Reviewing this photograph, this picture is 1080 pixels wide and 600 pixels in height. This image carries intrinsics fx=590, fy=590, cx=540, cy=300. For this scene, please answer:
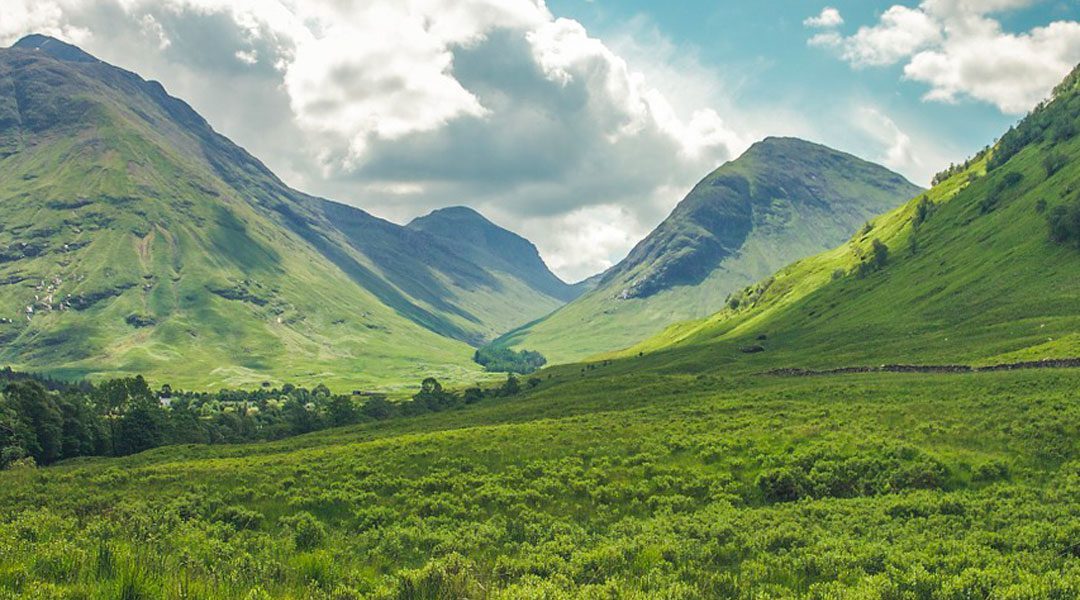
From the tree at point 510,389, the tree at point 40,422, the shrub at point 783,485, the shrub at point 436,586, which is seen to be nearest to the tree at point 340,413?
the tree at point 510,389

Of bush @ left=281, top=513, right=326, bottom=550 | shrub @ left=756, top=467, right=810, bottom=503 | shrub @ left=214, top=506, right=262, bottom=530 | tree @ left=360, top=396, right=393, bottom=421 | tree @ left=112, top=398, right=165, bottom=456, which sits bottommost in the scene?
shrub @ left=756, top=467, right=810, bottom=503

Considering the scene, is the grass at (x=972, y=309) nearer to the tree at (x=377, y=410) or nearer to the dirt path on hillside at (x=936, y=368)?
the dirt path on hillside at (x=936, y=368)

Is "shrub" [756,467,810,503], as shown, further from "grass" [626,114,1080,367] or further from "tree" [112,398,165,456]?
"tree" [112,398,165,456]

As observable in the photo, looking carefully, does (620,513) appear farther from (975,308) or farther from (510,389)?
(975,308)

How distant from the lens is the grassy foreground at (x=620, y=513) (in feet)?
55.1

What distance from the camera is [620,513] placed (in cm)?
3266

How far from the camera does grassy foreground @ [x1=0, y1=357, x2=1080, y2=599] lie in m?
16.8

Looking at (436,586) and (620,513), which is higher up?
(436,586)

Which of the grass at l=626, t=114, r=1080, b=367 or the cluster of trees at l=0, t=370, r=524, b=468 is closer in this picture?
the cluster of trees at l=0, t=370, r=524, b=468

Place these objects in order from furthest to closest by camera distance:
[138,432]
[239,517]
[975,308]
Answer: [975,308] < [138,432] < [239,517]

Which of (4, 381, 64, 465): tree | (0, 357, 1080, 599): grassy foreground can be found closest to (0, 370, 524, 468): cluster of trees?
(4, 381, 64, 465): tree

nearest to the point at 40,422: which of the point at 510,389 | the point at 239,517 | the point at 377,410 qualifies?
the point at 377,410

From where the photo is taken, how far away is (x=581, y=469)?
40594 millimetres

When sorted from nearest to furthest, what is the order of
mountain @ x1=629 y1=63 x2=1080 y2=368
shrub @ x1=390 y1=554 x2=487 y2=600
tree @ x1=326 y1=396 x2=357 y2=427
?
shrub @ x1=390 y1=554 x2=487 y2=600 → mountain @ x1=629 y1=63 x2=1080 y2=368 → tree @ x1=326 y1=396 x2=357 y2=427
